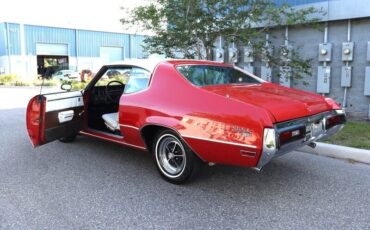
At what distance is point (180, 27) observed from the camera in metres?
8.07

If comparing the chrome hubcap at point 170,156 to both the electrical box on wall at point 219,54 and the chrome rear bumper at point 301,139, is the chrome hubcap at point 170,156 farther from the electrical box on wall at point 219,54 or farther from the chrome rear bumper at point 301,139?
the electrical box on wall at point 219,54

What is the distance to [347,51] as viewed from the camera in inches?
320

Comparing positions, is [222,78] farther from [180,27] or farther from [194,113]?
[180,27]

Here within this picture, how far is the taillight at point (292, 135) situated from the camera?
11.9ft

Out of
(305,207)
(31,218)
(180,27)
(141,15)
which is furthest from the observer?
(141,15)

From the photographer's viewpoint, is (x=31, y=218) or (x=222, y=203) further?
(x=222, y=203)

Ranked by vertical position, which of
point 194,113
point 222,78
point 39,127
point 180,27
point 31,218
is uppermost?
point 180,27

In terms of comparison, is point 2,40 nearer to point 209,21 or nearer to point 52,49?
point 52,49

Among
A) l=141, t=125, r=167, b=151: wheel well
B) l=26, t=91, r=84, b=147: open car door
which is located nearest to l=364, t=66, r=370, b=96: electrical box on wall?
l=141, t=125, r=167, b=151: wheel well

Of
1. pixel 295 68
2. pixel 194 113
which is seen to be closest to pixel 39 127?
pixel 194 113

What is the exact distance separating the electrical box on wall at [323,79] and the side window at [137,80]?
17.6 ft

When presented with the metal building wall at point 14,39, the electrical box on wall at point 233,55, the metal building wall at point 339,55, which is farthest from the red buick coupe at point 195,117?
the metal building wall at point 14,39

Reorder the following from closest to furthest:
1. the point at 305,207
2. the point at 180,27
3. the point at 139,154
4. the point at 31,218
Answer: the point at 31,218 < the point at 305,207 < the point at 139,154 < the point at 180,27

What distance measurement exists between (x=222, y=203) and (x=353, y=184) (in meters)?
1.72
